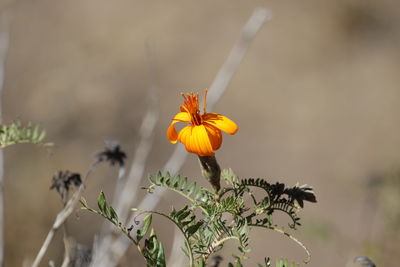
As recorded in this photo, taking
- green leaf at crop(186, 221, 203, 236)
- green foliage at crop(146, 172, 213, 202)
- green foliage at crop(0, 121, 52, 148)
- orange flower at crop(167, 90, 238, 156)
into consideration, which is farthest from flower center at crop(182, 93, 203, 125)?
green foliage at crop(0, 121, 52, 148)

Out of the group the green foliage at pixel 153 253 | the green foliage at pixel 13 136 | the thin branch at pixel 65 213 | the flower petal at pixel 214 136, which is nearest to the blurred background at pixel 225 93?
the thin branch at pixel 65 213

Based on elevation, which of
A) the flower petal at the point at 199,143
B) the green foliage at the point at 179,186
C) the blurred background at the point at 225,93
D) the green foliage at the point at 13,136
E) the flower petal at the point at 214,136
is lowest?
the green foliage at the point at 179,186

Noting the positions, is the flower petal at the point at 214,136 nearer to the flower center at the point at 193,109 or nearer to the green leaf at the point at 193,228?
the flower center at the point at 193,109

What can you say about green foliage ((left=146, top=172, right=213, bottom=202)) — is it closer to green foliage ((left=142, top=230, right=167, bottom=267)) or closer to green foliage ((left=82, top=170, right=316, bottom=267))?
green foliage ((left=82, top=170, right=316, bottom=267))

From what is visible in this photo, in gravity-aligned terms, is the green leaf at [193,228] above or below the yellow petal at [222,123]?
below

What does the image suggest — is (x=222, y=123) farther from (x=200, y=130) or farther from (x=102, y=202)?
(x=102, y=202)

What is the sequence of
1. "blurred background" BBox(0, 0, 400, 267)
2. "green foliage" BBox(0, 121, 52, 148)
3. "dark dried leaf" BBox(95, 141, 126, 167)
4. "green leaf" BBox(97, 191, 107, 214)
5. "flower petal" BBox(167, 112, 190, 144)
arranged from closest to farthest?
"green leaf" BBox(97, 191, 107, 214)
"flower petal" BBox(167, 112, 190, 144)
"green foliage" BBox(0, 121, 52, 148)
"dark dried leaf" BBox(95, 141, 126, 167)
"blurred background" BBox(0, 0, 400, 267)

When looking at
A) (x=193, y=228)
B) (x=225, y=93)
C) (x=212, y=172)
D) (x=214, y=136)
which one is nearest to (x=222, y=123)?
(x=214, y=136)
